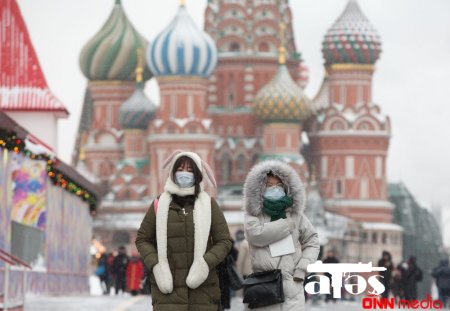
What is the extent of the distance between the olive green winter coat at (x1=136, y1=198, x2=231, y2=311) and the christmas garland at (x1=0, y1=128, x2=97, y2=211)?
10579 millimetres

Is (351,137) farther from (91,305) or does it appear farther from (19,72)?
(91,305)

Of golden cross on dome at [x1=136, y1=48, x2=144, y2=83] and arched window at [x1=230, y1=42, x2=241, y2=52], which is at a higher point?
arched window at [x1=230, y1=42, x2=241, y2=52]

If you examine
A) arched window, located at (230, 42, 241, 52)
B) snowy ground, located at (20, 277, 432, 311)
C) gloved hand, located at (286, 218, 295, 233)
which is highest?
arched window, located at (230, 42, 241, 52)

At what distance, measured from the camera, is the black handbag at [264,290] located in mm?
11961

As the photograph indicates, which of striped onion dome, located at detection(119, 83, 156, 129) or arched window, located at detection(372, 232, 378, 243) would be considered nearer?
Answer: striped onion dome, located at detection(119, 83, 156, 129)

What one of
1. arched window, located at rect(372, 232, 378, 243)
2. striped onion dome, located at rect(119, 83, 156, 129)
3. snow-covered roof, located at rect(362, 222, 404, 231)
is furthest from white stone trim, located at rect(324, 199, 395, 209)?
striped onion dome, located at rect(119, 83, 156, 129)

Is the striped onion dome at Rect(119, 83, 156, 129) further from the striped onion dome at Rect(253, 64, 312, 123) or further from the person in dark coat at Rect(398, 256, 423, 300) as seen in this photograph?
the person in dark coat at Rect(398, 256, 423, 300)

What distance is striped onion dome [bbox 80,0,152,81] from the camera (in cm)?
9662

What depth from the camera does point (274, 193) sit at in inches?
477

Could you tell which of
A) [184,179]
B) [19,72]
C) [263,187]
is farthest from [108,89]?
[184,179]

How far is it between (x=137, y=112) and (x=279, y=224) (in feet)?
261

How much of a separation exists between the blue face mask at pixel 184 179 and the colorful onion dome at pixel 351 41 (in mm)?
81494

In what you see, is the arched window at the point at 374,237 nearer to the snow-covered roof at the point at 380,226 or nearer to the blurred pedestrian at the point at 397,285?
the snow-covered roof at the point at 380,226

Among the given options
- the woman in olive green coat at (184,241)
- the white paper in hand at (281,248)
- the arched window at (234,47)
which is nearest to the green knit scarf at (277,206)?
the white paper in hand at (281,248)
